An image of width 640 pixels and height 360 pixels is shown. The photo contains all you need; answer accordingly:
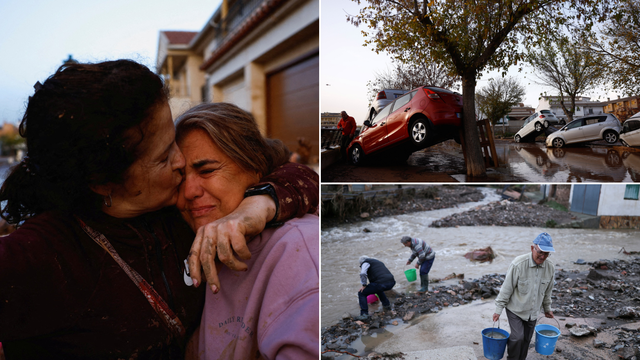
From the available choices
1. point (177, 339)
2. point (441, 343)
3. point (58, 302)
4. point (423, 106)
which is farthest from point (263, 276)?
point (441, 343)

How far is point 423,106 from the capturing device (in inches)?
90.4

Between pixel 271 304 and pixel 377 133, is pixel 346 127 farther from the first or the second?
pixel 271 304

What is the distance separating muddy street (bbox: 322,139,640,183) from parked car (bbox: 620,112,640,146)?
4cm

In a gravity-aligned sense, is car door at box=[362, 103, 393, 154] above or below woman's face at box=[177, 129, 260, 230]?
above

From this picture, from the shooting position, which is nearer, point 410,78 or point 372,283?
point 410,78

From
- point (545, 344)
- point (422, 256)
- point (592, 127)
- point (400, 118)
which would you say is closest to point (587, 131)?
point (592, 127)

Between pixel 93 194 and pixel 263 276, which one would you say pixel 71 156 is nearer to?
pixel 93 194

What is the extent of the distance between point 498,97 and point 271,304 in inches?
78.3

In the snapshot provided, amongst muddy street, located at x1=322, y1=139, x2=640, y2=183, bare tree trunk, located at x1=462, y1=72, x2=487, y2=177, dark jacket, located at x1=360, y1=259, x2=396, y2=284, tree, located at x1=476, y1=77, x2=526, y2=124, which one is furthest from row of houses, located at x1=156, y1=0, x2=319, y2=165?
dark jacket, located at x1=360, y1=259, x2=396, y2=284

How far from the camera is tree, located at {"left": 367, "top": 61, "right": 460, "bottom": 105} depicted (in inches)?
91.7

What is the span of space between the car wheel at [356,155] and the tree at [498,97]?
0.81 metres

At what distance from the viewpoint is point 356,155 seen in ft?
8.49

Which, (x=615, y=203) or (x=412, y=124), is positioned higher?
(x=412, y=124)

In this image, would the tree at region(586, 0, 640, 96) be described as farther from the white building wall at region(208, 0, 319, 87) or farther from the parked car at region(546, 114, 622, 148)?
the white building wall at region(208, 0, 319, 87)
